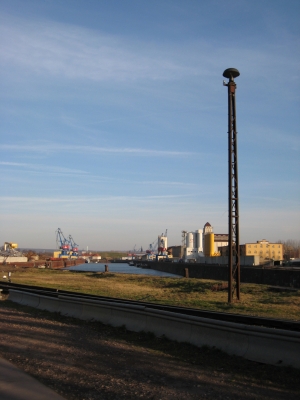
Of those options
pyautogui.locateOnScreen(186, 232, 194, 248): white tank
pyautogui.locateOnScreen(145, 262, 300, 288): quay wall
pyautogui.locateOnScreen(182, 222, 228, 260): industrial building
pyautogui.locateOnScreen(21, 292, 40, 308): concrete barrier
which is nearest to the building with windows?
pyautogui.locateOnScreen(145, 262, 300, 288): quay wall

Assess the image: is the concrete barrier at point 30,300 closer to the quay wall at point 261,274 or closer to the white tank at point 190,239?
the quay wall at point 261,274

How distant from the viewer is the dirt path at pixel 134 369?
18.4 ft

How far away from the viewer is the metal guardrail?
22.4 ft

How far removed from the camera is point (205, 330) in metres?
8.23

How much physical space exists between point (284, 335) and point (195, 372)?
Answer: 1584 millimetres

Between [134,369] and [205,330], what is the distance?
6.63 feet

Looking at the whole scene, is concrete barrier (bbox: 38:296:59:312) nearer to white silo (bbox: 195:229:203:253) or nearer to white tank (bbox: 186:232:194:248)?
white silo (bbox: 195:229:203:253)

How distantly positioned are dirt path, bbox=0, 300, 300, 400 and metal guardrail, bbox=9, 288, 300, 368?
8.0 inches

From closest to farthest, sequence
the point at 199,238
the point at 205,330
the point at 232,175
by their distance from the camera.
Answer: the point at 205,330, the point at 232,175, the point at 199,238

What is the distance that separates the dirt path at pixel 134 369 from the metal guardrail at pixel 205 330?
0.20 m

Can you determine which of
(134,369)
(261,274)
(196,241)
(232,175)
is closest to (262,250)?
(261,274)

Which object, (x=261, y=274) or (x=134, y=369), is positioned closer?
(x=134, y=369)

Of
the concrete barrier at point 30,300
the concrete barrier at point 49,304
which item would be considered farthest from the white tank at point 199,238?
the concrete barrier at point 49,304

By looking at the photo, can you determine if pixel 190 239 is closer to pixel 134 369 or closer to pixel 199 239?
pixel 199 239
